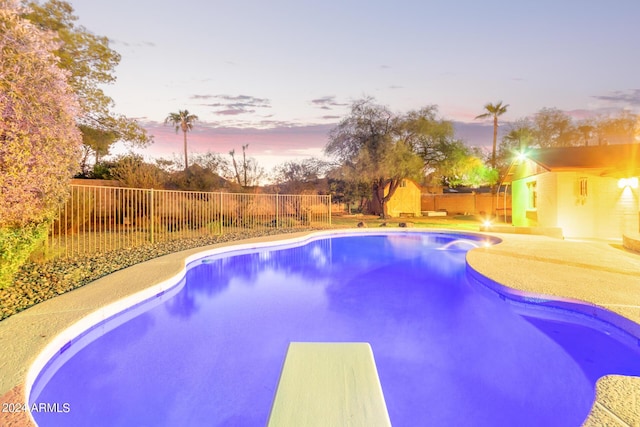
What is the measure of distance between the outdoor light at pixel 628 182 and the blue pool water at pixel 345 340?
31.0ft

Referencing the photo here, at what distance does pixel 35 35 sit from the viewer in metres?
5.04

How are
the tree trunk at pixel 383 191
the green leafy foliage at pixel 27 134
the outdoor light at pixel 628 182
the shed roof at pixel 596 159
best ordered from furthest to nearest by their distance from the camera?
the tree trunk at pixel 383 191, the outdoor light at pixel 628 182, the shed roof at pixel 596 159, the green leafy foliage at pixel 27 134

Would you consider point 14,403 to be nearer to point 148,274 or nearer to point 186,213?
point 148,274

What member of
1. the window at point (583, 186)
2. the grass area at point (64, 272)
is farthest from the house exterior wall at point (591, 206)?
the grass area at point (64, 272)

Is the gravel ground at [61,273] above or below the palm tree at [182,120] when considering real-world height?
below

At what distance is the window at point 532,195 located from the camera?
570 inches

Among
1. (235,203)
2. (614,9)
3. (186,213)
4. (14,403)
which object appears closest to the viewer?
(14,403)

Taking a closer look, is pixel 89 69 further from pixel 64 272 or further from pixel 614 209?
pixel 614 209

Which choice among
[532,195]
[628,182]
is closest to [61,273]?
[532,195]

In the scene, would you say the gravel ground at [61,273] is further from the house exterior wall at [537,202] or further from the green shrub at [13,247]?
the house exterior wall at [537,202]

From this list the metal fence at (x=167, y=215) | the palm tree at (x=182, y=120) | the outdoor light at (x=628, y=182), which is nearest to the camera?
the metal fence at (x=167, y=215)

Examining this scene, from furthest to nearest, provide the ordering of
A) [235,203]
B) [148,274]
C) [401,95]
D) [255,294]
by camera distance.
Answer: [401,95] < [235,203] < [255,294] < [148,274]

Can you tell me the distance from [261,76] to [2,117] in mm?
13294

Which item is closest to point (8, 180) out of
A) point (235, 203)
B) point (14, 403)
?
point (14, 403)
